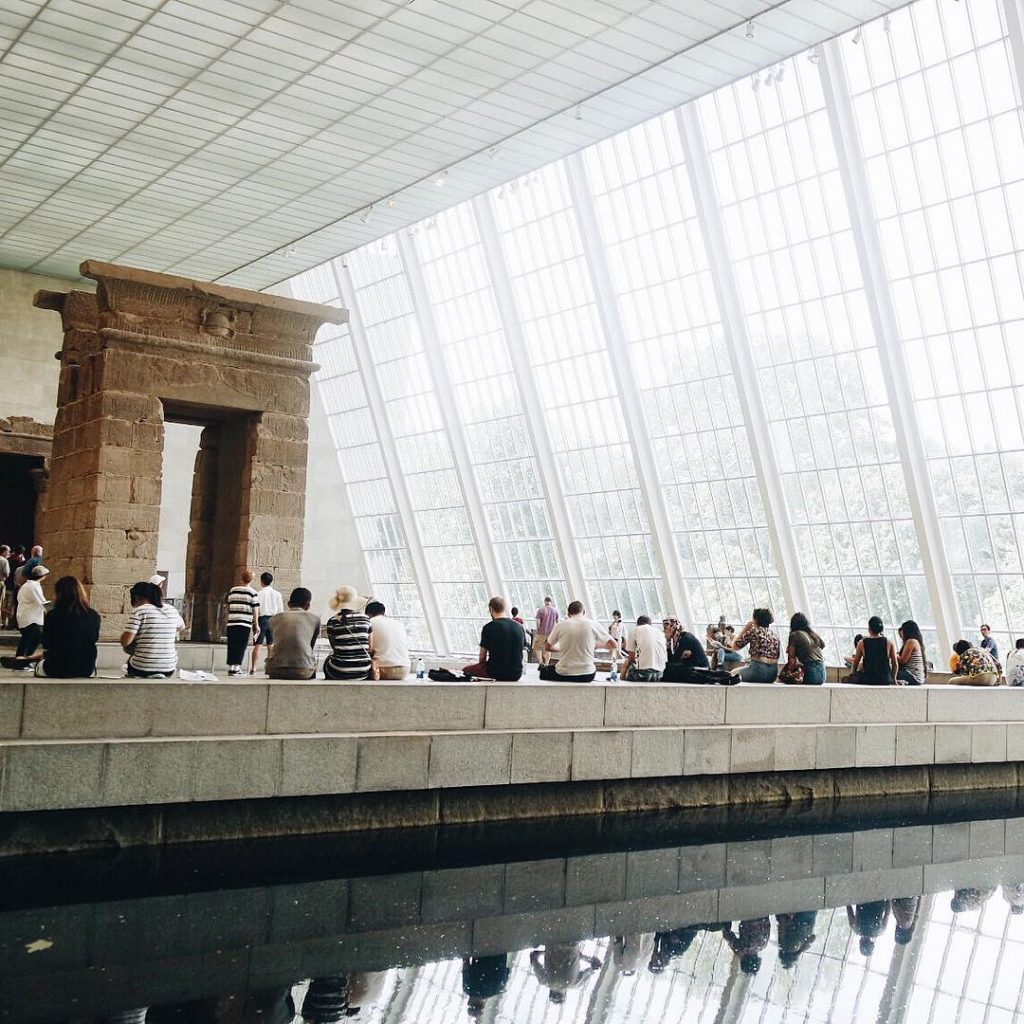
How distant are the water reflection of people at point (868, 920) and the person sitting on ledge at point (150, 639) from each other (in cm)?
609

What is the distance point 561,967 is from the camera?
5.98 m

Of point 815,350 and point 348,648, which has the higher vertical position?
point 815,350

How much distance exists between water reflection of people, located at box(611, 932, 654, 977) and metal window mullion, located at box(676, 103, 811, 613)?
17912 mm

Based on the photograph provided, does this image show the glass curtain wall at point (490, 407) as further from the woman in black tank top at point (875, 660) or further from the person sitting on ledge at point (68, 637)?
the person sitting on ledge at point (68, 637)

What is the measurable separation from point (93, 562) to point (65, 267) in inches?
714

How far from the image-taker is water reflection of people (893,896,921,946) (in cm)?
694

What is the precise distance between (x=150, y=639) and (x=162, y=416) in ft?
24.2

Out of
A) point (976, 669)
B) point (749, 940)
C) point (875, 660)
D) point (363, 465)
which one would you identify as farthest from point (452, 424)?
point (749, 940)

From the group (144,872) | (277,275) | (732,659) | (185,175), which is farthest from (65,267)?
(144,872)

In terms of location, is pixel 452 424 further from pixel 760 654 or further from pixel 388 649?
pixel 388 649

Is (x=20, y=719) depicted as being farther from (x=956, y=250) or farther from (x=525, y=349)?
(x=525, y=349)

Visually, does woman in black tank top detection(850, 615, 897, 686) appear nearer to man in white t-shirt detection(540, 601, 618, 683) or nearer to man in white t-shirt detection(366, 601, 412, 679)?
man in white t-shirt detection(540, 601, 618, 683)

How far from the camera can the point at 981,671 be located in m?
16.1

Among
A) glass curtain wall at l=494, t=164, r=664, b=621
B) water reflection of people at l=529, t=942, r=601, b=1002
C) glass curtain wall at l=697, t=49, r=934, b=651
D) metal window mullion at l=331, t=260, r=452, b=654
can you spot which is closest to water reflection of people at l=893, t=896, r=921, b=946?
water reflection of people at l=529, t=942, r=601, b=1002
